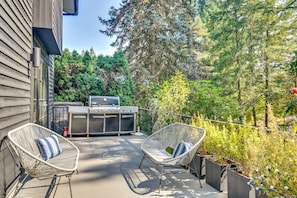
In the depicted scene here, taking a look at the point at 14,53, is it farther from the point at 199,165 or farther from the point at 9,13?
the point at 199,165

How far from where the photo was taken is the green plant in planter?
2.00 meters

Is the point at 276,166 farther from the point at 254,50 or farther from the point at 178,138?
the point at 254,50

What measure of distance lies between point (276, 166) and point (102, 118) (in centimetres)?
585

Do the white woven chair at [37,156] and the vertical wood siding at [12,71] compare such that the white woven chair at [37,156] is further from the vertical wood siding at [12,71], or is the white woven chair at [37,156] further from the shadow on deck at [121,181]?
the shadow on deck at [121,181]

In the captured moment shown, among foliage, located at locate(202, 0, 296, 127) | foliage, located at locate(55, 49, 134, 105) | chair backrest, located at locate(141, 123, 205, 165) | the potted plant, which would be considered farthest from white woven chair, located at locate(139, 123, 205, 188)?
foliage, located at locate(202, 0, 296, 127)

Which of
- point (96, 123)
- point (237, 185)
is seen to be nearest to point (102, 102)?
point (96, 123)

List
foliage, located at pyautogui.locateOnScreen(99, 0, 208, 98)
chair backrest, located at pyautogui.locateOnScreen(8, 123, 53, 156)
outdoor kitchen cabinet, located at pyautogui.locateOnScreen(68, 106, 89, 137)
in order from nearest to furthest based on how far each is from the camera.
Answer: chair backrest, located at pyautogui.locateOnScreen(8, 123, 53, 156) → outdoor kitchen cabinet, located at pyautogui.locateOnScreen(68, 106, 89, 137) → foliage, located at pyautogui.locateOnScreen(99, 0, 208, 98)

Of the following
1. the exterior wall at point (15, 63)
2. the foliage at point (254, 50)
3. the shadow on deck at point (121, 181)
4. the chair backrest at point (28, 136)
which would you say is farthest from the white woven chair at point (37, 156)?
the foliage at point (254, 50)

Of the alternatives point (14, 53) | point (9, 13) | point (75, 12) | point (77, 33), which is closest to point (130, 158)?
point (14, 53)

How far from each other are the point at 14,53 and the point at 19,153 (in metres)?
1.35

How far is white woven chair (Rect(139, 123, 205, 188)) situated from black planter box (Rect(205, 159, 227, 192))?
0.19m

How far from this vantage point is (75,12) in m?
8.92

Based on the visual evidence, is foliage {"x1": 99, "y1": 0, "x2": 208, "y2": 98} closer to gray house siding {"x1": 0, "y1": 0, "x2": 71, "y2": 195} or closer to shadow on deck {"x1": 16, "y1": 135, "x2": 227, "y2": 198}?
shadow on deck {"x1": 16, "y1": 135, "x2": 227, "y2": 198}

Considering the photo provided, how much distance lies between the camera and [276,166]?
2.12 m
